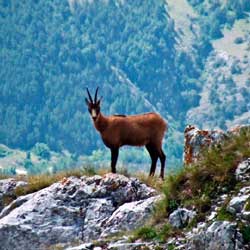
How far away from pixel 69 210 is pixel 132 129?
6.62 m

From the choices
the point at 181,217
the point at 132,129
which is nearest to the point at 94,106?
the point at 132,129

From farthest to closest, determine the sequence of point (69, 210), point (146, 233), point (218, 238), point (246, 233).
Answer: point (69, 210)
point (146, 233)
point (218, 238)
point (246, 233)

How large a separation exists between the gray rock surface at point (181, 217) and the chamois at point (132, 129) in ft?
42.7

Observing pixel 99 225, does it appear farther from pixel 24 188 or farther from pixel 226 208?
pixel 226 208

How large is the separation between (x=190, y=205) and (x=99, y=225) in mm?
6197

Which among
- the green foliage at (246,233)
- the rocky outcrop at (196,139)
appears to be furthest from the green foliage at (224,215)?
the rocky outcrop at (196,139)

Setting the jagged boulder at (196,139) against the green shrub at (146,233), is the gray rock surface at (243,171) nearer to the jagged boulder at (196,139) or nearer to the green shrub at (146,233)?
the green shrub at (146,233)

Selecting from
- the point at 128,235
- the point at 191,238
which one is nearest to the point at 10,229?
the point at 128,235

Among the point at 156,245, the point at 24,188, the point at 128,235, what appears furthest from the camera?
the point at 24,188

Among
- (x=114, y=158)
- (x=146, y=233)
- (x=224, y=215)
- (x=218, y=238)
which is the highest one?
(x=224, y=215)

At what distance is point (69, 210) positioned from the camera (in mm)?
24375

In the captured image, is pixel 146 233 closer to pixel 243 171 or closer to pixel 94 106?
pixel 243 171

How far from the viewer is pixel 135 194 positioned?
24.6 metres

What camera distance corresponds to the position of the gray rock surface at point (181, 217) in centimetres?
1684
